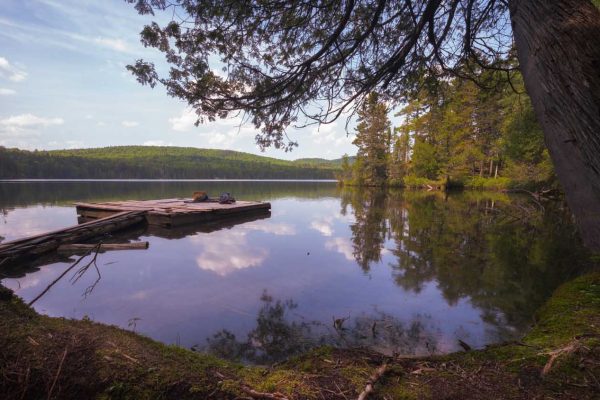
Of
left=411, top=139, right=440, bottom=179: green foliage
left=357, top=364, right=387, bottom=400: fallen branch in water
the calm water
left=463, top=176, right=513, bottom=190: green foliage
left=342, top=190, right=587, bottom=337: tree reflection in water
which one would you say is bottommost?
the calm water

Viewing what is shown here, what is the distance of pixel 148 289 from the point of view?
6.45 meters

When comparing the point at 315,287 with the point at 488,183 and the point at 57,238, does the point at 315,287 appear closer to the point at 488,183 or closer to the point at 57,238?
the point at 57,238

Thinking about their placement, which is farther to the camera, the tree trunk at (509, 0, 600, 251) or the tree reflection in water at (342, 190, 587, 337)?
the tree reflection in water at (342, 190, 587, 337)

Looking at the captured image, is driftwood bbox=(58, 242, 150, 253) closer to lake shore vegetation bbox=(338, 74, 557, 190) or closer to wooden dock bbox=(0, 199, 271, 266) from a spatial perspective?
wooden dock bbox=(0, 199, 271, 266)

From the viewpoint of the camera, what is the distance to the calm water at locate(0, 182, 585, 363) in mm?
4629

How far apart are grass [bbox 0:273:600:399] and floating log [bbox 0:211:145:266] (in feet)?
16.2

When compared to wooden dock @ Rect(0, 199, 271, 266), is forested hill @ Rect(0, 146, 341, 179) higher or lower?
higher

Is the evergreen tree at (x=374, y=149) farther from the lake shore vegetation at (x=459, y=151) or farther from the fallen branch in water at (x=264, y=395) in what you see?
the fallen branch in water at (x=264, y=395)

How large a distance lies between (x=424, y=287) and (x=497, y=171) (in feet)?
145

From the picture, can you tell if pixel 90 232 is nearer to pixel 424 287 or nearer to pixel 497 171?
pixel 424 287

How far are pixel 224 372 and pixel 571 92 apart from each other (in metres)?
2.85

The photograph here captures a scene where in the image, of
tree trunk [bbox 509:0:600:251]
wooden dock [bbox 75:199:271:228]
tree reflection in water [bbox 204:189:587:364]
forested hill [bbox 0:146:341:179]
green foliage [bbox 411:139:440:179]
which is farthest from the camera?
forested hill [bbox 0:146:341:179]

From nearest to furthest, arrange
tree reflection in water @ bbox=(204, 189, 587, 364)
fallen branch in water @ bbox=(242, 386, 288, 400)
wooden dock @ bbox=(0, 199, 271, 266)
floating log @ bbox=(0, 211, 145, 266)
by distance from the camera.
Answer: fallen branch in water @ bbox=(242, 386, 288, 400) < tree reflection in water @ bbox=(204, 189, 587, 364) < floating log @ bbox=(0, 211, 145, 266) < wooden dock @ bbox=(0, 199, 271, 266)

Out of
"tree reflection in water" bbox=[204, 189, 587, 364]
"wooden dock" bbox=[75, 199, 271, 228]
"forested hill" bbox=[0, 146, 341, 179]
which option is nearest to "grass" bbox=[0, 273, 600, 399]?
"tree reflection in water" bbox=[204, 189, 587, 364]
